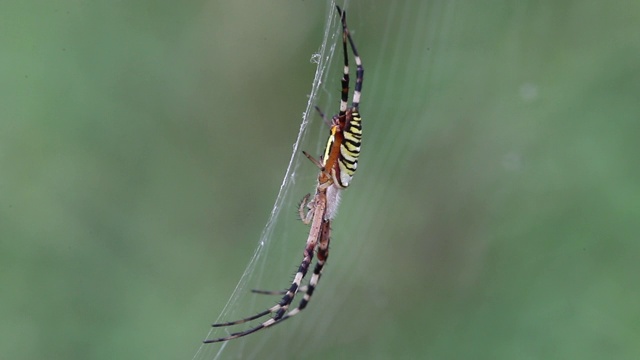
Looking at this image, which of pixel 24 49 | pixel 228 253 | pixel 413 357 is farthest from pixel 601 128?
pixel 24 49

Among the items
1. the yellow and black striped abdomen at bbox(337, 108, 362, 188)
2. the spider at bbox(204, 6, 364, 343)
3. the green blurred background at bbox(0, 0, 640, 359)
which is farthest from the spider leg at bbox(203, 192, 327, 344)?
the green blurred background at bbox(0, 0, 640, 359)

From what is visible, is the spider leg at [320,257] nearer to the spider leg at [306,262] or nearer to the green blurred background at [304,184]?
the spider leg at [306,262]

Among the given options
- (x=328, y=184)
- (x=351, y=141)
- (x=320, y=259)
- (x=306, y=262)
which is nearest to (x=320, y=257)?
(x=320, y=259)

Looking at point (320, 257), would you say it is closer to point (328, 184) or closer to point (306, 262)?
point (306, 262)

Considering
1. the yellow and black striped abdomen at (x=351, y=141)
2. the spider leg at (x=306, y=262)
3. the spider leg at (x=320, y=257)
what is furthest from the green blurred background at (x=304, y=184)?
the yellow and black striped abdomen at (x=351, y=141)

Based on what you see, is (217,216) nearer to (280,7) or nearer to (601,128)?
(280,7)

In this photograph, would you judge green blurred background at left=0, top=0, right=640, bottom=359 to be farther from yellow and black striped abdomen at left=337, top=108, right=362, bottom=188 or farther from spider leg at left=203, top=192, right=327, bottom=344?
yellow and black striped abdomen at left=337, top=108, right=362, bottom=188
